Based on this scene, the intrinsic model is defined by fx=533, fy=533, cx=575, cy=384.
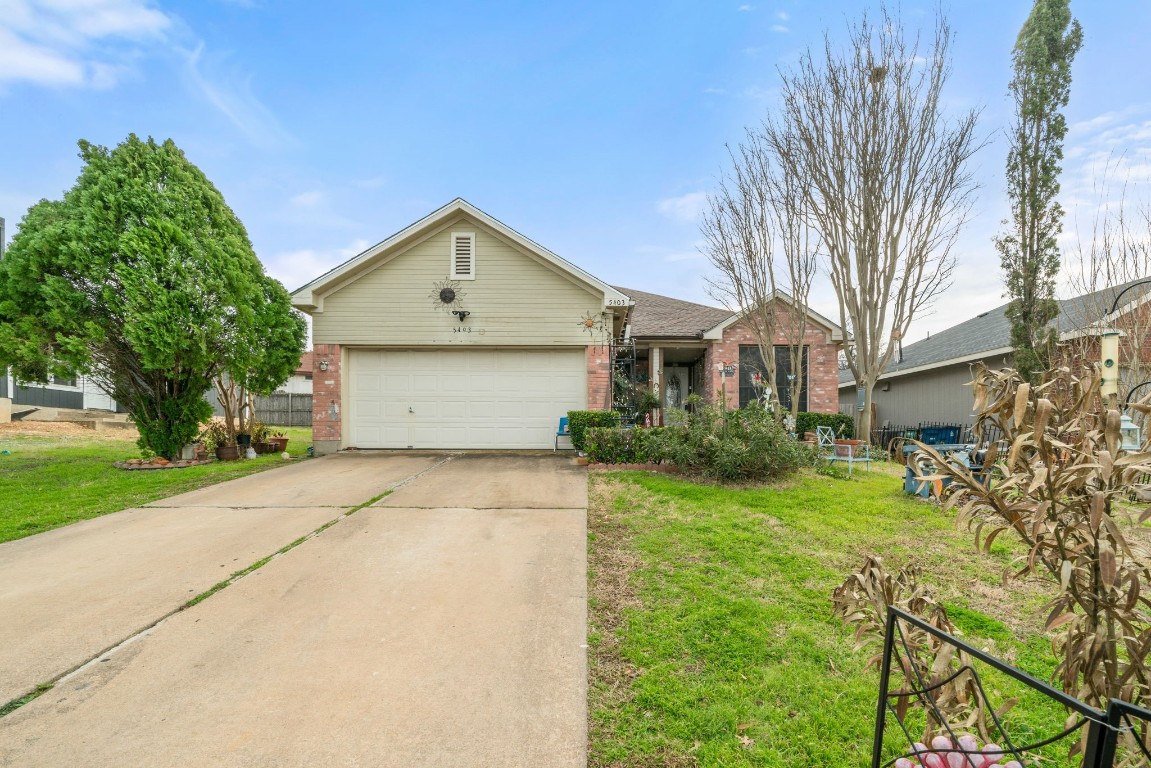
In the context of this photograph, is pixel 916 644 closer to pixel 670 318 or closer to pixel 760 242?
pixel 760 242

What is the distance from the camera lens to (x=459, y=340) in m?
11.2

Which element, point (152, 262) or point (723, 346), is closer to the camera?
point (152, 262)

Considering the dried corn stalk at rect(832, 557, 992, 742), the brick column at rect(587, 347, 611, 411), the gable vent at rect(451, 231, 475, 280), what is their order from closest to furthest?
the dried corn stalk at rect(832, 557, 992, 742), the brick column at rect(587, 347, 611, 411), the gable vent at rect(451, 231, 475, 280)

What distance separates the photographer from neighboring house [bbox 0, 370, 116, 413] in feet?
60.0

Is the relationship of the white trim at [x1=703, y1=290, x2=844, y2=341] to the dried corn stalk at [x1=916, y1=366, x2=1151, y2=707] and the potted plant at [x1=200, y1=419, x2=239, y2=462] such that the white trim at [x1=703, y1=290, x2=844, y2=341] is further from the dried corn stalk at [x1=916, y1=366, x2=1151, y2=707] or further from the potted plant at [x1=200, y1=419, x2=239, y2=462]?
the dried corn stalk at [x1=916, y1=366, x2=1151, y2=707]

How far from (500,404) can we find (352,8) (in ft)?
25.2

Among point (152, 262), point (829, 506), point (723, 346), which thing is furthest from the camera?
point (723, 346)

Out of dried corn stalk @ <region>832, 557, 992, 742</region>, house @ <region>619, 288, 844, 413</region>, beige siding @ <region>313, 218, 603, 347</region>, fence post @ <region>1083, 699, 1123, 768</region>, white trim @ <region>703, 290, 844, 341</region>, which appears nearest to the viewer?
fence post @ <region>1083, 699, 1123, 768</region>

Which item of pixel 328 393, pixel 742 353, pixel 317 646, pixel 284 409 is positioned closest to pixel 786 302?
pixel 742 353

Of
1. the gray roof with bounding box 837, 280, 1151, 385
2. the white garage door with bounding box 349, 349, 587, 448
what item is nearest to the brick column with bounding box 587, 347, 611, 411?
the white garage door with bounding box 349, 349, 587, 448

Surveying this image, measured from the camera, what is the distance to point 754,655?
2.86 m

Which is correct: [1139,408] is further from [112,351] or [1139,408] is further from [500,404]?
[112,351]

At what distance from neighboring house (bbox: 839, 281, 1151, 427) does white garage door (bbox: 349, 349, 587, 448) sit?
6.58 meters

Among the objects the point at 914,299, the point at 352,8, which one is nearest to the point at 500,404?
the point at 352,8
